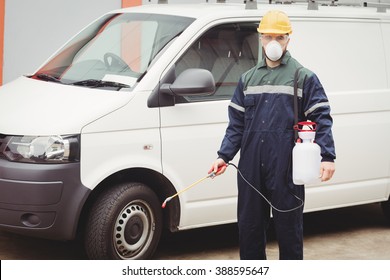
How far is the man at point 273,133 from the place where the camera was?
621cm

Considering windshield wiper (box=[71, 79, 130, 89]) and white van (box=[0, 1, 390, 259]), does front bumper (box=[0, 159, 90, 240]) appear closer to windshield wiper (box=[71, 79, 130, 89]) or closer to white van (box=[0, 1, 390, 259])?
white van (box=[0, 1, 390, 259])

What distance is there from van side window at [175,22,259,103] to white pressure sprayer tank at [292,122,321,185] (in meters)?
1.73

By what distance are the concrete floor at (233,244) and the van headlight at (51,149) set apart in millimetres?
1087

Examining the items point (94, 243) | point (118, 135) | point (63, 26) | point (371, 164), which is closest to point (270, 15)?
point (118, 135)

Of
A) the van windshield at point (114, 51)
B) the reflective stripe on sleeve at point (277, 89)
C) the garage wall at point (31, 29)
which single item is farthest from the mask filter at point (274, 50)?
the garage wall at point (31, 29)

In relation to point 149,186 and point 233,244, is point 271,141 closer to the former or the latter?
point 149,186

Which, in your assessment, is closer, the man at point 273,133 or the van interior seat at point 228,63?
the man at point 273,133

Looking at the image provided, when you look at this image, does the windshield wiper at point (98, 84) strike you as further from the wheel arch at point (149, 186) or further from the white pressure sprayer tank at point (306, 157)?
the white pressure sprayer tank at point (306, 157)

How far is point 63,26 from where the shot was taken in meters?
12.9

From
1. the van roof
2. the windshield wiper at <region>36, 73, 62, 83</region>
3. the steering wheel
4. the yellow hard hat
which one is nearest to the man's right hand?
the yellow hard hat

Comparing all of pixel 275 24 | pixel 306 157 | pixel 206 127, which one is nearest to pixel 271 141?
pixel 306 157

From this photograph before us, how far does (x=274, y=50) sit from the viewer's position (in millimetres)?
6188

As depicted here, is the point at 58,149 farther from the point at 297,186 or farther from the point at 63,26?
the point at 63,26

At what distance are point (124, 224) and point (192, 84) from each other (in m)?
1.13
